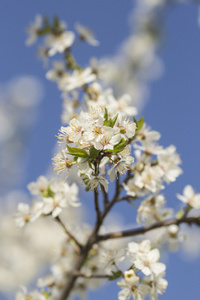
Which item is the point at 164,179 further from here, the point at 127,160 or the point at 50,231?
the point at 50,231

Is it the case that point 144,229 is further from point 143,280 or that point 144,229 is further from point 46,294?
point 46,294

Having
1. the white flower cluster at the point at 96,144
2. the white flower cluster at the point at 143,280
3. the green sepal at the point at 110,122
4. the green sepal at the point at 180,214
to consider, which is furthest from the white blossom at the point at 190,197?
the green sepal at the point at 110,122

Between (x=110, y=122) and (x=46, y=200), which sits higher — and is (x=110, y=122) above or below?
below

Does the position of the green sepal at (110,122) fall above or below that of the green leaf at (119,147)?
above

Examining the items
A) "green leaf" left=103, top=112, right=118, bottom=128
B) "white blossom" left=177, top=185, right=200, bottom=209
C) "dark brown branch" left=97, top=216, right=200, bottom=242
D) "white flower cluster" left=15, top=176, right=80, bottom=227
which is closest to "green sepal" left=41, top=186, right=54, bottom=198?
"white flower cluster" left=15, top=176, right=80, bottom=227

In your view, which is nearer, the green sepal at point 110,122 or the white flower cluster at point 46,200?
the green sepal at point 110,122

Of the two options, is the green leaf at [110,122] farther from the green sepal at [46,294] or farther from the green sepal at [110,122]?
the green sepal at [46,294]

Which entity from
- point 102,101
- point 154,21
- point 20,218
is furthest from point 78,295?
point 154,21

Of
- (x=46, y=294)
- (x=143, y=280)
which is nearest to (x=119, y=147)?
(x=143, y=280)
